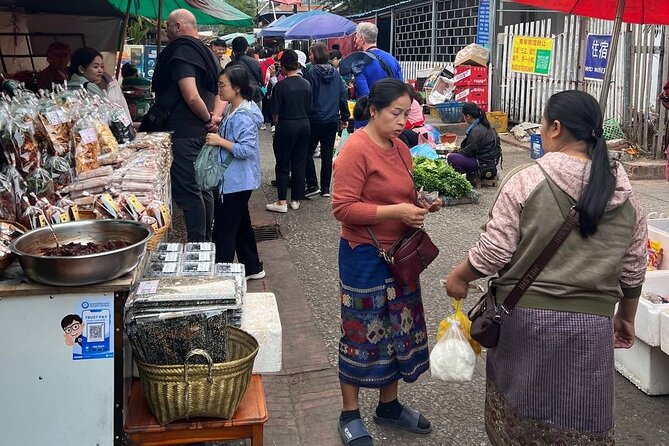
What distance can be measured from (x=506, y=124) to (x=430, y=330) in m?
10.3

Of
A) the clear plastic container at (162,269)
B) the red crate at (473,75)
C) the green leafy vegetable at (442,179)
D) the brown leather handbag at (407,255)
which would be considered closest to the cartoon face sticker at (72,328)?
the clear plastic container at (162,269)

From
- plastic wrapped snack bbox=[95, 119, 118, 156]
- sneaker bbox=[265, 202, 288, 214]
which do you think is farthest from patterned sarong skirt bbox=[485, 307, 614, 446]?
sneaker bbox=[265, 202, 288, 214]

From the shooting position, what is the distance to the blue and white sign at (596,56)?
10.8 metres

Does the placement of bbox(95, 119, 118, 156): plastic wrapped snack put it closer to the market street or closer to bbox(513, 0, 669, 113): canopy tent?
the market street

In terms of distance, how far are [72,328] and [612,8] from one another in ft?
14.6

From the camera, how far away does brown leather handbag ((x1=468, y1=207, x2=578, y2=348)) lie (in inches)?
98.0

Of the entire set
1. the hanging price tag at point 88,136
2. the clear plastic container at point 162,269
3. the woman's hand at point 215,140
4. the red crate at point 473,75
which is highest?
the red crate at point 473,75

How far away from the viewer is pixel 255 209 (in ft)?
28.6

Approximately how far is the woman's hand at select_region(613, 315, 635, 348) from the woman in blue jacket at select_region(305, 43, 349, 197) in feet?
20.0

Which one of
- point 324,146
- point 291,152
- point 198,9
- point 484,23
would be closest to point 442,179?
point 324,146

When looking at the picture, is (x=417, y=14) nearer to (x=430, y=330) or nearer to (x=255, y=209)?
(x=255, y=209)

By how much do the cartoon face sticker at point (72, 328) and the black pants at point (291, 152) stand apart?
5656 millimetres

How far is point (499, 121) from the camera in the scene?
14344mm

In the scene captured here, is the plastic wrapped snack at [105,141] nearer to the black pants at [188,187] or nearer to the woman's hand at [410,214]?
the black pants at [188,187]
